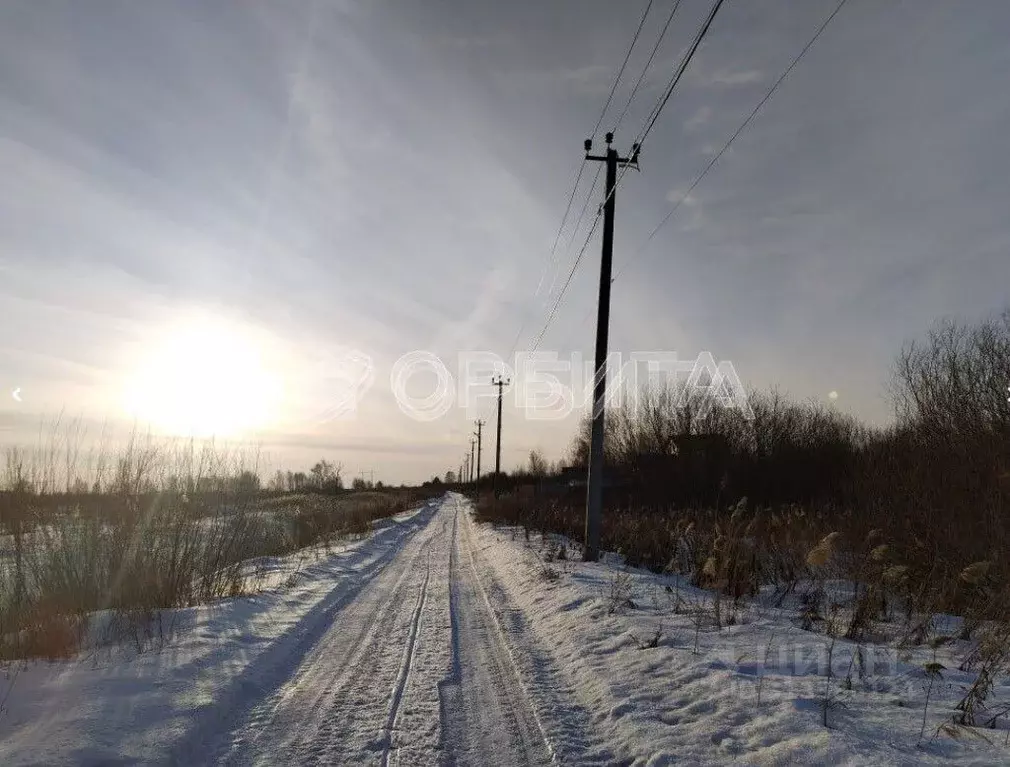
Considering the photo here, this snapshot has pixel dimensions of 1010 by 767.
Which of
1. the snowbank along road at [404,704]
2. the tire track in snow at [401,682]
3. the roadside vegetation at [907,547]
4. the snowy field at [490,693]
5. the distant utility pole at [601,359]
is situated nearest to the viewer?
the snowy field at [490,693]

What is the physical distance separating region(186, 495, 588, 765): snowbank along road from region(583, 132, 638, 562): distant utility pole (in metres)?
5.11

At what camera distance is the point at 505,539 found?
1952 cm

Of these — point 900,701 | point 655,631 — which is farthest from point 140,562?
point 900,701

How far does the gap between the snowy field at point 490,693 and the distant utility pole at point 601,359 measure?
470 cm

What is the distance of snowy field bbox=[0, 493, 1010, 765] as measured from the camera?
13.1 ft

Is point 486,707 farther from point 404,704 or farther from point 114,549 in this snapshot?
point 114,549

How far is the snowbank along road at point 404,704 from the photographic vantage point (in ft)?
13.4

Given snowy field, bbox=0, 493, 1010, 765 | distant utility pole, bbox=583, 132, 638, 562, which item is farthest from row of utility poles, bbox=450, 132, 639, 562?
snowy field, bbox=0, 493, 1010, 765

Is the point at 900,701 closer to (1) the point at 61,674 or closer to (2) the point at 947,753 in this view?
(2) the point at 947,753

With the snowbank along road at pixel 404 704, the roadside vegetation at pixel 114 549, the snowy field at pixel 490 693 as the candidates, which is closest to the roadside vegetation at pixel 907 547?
the snowy field at pixel 490 693

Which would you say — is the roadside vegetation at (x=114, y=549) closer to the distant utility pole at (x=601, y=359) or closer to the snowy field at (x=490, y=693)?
the snowy field at (x=490, y=693)

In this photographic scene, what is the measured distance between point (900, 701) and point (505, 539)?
51.1 ft

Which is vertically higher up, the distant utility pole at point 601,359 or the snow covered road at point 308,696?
the distant utility pole at point 601,359

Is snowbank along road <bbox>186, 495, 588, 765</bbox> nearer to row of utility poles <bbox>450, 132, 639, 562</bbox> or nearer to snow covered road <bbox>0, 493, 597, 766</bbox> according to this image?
snow covered road <bbox>0, 493, 597, 766</bbox>
